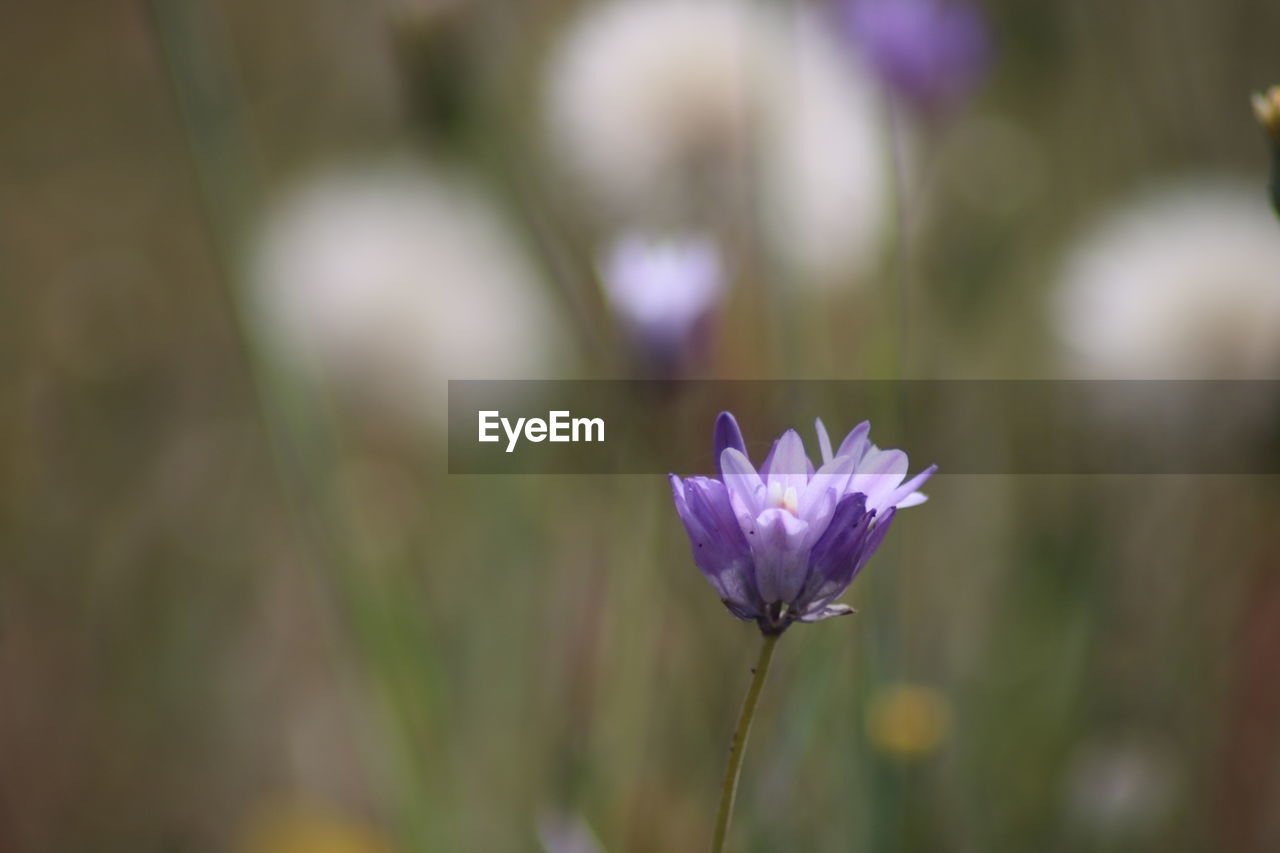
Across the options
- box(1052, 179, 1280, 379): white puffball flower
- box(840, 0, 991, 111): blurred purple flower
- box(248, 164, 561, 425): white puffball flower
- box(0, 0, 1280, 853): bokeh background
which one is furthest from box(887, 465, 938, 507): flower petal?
box(248, 164, 561, 425): white puffball flower

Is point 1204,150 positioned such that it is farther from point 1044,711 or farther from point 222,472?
point 222,472

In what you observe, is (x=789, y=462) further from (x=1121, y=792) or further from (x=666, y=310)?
(x=1121, y=792)

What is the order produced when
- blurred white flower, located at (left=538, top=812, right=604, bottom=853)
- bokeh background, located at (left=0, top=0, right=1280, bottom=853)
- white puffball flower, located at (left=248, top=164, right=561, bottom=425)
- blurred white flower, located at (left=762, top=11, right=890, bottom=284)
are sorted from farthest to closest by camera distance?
white puffball flower, located at (left=248, top=164, right=561, bottom=425), blurred white flower, located at (left=762, top=11, right=890, bottom=284), bokeh background, located at (left=0, top=0, right=1280, bottom=853), blurred white flower, located at (left=538, top=812, right=604, bottom=853)

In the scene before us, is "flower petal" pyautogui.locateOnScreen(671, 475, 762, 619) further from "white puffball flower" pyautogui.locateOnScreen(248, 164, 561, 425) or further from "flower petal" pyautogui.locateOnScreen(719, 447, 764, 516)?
"white puffball flower" pyautogui.locateOnScreen(248, 164, 561, 425)

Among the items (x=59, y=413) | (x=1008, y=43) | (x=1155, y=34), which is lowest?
(x=59, y=413)

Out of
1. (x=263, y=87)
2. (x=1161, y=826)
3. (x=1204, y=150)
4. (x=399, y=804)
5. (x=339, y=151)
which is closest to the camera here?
(x=399, y=804)

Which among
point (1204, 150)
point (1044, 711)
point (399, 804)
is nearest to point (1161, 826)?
point (1044, 711)
